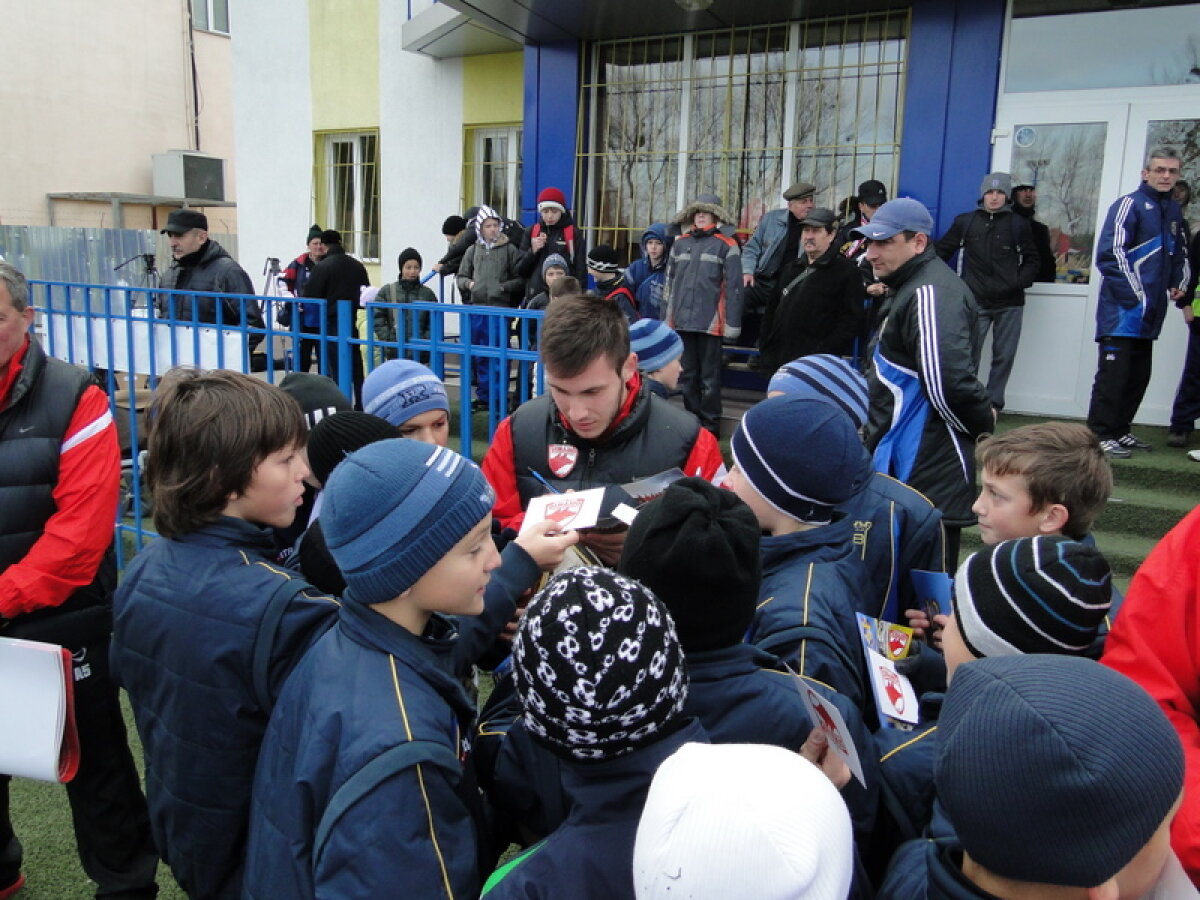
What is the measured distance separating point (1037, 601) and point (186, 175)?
22451mm

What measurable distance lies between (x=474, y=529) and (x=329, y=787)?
18.2 inches

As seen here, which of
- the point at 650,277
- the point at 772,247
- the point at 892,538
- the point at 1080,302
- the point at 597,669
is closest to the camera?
the point at 597,669

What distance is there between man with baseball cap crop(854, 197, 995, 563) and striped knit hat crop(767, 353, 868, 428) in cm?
84

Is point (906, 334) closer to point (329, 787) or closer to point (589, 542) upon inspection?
point (589, 542)

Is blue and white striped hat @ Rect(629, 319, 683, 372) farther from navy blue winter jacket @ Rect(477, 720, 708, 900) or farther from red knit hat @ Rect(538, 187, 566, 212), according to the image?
red knit hat @ Rect(538, 187, 566, 212)

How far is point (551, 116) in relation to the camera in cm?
884

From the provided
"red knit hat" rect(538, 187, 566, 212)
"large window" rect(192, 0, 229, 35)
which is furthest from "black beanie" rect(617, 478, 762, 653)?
"large window" rect(192, 0, 229, 35)


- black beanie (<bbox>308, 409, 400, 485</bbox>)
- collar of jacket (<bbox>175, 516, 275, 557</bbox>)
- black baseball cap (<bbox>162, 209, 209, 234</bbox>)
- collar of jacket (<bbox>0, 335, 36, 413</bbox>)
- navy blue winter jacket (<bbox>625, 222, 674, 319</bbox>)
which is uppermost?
black baseball cap (<bbox>162, 209, 209, 234</bbox>)

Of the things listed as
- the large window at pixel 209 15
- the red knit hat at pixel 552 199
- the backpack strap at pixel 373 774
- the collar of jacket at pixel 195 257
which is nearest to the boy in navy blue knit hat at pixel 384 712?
the backpack strap at pixel 373 774

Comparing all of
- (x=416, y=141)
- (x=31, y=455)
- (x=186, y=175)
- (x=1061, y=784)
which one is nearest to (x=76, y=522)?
(x=31, y=455)

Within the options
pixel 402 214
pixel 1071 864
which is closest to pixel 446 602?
pixel 1071 864

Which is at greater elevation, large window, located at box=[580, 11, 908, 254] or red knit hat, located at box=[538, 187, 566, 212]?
large window, located at box=[580, 11, 908, 254]

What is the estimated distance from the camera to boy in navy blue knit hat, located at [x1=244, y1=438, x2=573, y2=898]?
4.22 ft

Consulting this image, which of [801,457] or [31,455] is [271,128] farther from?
[801,457]
